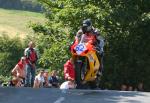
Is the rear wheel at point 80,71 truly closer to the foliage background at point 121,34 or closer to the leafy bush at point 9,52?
the foliage background at point 121,34

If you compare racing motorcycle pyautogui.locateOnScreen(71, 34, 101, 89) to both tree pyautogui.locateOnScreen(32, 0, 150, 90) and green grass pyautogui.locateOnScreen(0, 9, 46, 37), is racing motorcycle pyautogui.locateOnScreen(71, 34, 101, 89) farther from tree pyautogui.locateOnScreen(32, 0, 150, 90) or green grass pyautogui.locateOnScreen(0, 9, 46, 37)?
green grass pyautogui.locateOnScreen(0, 9, 46, 37)

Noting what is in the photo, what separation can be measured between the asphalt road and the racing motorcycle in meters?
2.24

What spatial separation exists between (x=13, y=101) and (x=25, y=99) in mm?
247

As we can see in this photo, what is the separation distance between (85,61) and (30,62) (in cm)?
437

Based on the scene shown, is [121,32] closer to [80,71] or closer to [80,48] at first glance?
[80,71]

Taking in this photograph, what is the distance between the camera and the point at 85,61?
1158 cm

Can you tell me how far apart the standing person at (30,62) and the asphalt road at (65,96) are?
6144 millimetres

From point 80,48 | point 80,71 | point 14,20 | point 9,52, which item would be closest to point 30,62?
point 80,71

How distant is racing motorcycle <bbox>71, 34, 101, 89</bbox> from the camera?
37.5 feet

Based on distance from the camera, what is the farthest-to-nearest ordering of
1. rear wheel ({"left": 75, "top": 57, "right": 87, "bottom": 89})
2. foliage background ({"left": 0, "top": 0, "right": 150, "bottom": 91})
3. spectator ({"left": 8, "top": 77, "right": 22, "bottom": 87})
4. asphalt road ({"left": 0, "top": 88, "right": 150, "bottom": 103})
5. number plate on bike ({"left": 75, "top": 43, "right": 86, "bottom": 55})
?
1. foliage background ({"left": 0, "top": 0, "right": 150, "bottom": 91})
2. spectator ({"left": 8, "top": 77, "right": 22, "bottom": 87})
3. rear wheel ({"left": 75, "top": 57, "right": 87, "bottom": 89})
4. number plate on bike ({"left": 75, "top": 43, "right": 86, "bottom": 55})
5. asphalt road ({"left": 0, "top": 88, "right": 150, "bottom": 103})

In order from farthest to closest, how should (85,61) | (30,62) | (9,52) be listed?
(9,52)
(30,62)
(85,61)

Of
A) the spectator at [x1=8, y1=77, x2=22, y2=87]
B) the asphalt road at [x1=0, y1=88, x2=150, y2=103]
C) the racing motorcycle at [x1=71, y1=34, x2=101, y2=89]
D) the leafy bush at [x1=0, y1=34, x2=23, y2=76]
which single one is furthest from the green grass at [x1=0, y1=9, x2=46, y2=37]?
the asphalt road at [x1=0, y1=88, x2=150, y2=103]

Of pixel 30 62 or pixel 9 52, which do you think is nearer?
pixel 30 62

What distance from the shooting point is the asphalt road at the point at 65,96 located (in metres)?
8.27
